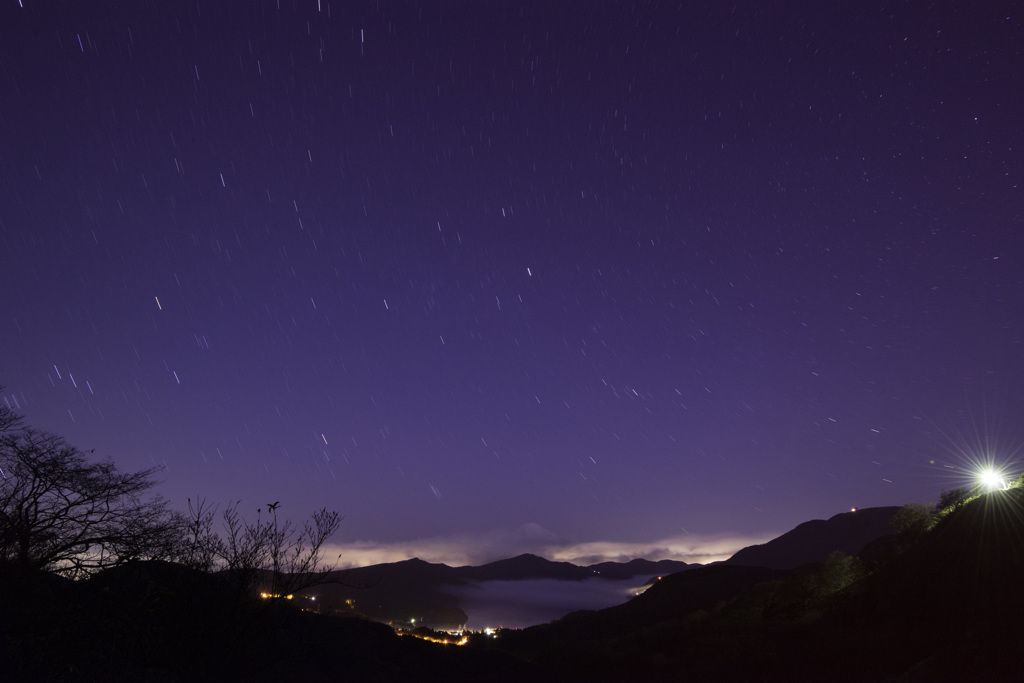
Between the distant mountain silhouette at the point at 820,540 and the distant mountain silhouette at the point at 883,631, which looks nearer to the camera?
the distant mountain silhouette at the point at 883,631

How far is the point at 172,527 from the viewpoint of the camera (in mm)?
22859

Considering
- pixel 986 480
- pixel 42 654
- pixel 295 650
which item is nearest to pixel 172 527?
pixel 295 650

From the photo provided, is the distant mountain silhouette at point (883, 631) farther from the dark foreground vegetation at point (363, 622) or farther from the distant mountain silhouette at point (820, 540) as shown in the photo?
the distant mountain silhouette at point (820, 540)

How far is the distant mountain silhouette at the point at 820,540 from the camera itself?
14925 centimetres

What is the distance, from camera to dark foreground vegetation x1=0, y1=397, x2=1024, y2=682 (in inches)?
502

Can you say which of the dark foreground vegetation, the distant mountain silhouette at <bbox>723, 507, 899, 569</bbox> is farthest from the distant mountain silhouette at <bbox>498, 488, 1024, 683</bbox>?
the distant mountain silhouette at <bbox>723, 507, 899, 569</bbox>

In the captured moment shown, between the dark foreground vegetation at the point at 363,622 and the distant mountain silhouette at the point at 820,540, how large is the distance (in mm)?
134510

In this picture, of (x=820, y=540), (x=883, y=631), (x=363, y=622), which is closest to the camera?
(x=883, y=631)

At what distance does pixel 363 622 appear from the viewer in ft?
101

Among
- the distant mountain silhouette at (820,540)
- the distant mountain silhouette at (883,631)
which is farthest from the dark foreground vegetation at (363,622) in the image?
the distant mountain silhouette at (820,540)

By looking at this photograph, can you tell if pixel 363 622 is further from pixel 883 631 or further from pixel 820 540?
pixel 820 540

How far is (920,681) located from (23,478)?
114 feet

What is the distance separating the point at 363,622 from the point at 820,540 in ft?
593

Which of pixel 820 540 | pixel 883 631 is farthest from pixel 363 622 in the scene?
pixel 820 540
